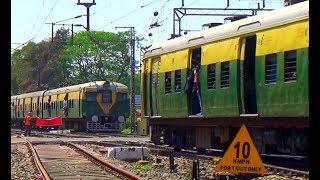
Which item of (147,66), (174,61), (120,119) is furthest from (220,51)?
(120,119)

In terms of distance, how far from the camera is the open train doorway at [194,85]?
719 inches

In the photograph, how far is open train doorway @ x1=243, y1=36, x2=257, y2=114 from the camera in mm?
15398

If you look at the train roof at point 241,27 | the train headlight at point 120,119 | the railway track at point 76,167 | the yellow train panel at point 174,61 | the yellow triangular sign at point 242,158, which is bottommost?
the railway track at point 76,167

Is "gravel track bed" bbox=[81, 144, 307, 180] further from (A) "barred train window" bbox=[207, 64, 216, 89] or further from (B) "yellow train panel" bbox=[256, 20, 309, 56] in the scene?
(B) "yellow train panel" bbox=[256, 20, 309, 56]

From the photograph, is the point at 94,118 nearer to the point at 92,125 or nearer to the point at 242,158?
the point at 92,125

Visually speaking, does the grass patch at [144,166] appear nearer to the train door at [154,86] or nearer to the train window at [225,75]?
the train window at [225,75]

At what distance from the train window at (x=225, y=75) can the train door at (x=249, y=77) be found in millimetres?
697

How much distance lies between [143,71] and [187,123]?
4409 mm

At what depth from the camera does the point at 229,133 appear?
55.8 feet

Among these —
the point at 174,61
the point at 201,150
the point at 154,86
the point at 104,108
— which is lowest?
the point at 201,150

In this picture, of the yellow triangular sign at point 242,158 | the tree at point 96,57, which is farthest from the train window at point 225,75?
the tree at point 96,57

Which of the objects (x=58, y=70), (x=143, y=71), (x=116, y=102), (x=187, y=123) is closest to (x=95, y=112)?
(x=116, y=102)

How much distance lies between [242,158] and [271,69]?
622 cm
